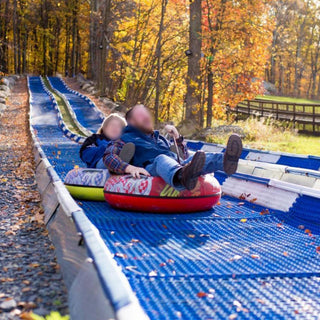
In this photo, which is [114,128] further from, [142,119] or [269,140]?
[269,140]

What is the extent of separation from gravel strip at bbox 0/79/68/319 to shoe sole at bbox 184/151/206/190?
1319mm

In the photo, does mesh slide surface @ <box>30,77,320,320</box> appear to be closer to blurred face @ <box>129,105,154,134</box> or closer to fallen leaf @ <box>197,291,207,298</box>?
fallen leaf @ <box>197,291,207,298</box>

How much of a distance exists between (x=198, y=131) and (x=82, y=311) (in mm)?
12937

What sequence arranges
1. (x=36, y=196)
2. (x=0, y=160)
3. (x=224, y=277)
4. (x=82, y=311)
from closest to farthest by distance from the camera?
1. (x=82, y=311)
2. (x=224, y=277)
3. (x=36, y=196)
4. (x=0, y=160)

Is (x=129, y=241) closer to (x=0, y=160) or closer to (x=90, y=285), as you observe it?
(x=90, y=285)

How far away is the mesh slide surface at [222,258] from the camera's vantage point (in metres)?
2.79

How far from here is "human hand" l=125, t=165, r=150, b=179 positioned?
16.9 ft

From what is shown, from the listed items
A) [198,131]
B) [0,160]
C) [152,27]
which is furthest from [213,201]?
[152,27]

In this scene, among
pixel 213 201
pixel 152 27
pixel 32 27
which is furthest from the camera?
pixel 32 27

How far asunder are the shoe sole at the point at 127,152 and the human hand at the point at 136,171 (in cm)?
10

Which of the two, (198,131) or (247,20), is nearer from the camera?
(198,131)

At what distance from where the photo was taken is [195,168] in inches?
170

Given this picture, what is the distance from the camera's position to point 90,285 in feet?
8.30

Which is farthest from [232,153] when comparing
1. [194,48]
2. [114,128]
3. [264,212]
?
[194,48]
